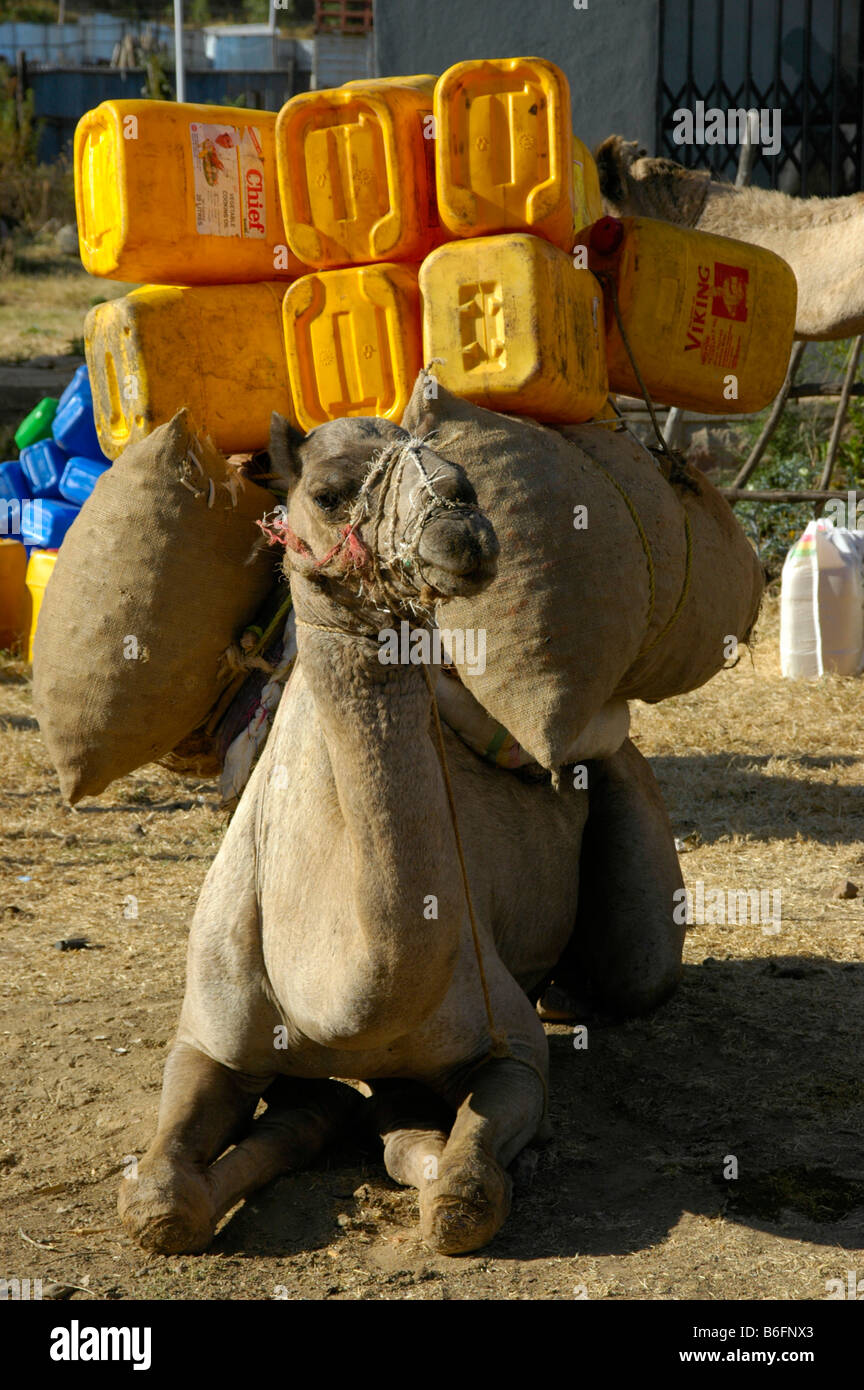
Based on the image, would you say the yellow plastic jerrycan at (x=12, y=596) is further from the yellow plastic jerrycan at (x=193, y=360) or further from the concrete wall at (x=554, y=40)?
the yellow plastic jerrycan at (x=193, y=360)

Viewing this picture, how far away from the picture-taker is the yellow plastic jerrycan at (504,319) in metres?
4.06

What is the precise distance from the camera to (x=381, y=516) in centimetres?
298

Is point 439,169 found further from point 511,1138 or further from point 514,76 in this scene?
point 511,1138

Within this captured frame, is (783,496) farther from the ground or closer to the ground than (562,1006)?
farther from the ground

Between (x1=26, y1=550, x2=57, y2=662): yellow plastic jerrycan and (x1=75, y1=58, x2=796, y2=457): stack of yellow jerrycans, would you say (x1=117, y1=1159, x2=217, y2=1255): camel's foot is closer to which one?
(x1=75, y1=58, x2=796, y2=457): stack of yellow jerrycans

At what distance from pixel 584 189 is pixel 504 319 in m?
0.96

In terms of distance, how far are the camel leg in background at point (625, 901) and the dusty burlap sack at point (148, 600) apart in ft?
4.70

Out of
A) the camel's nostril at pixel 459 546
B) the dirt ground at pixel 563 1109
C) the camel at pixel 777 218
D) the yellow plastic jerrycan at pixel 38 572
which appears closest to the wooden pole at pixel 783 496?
the dirt ground at pixel 563 1109

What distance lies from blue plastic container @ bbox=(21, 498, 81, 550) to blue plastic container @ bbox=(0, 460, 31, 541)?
261mm

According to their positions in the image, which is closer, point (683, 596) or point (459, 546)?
point (459, 546)

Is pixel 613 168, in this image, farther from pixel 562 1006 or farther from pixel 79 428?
pixel 79 428

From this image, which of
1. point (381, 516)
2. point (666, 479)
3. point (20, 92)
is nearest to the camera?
point (381, 516)

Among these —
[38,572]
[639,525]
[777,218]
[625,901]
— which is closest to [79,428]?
[38,572]

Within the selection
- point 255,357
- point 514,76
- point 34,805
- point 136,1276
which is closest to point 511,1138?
point 136,1276
